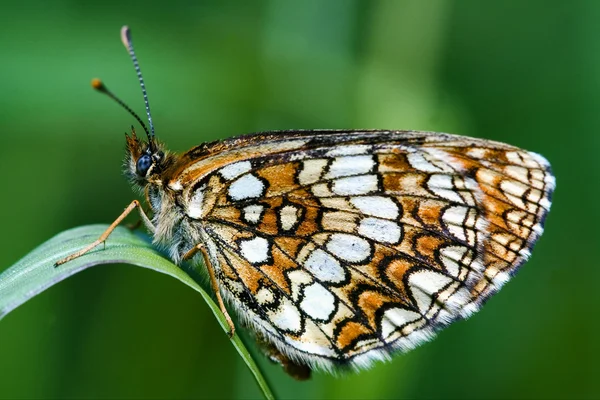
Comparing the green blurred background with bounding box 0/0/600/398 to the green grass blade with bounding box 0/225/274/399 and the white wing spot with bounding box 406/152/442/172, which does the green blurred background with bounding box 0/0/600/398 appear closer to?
the white wing spot with bounding box 406/152/442/172

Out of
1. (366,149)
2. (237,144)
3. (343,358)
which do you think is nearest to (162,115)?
(237,144)

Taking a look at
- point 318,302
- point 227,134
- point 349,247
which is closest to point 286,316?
point 318,302

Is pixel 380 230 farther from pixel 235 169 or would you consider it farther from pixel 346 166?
pixel 235 169

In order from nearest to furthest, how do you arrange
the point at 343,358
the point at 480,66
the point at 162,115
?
the point at 343,358
the point at 162,115
the point at 480,66

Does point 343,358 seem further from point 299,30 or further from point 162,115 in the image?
point 299,30

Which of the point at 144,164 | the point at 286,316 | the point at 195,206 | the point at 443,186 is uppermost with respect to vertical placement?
the point at 443,186
